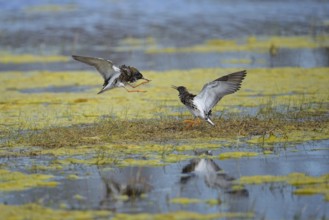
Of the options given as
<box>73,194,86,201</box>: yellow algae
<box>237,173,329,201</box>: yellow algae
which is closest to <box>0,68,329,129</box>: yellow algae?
<box>237,173,329,201</box>: yellow algae

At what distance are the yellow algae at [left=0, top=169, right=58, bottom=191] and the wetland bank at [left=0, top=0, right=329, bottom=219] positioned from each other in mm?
24

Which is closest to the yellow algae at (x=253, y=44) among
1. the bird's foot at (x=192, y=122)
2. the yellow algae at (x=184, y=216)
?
the bird's foot at (x=192, y=122)

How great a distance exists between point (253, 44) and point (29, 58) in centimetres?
693

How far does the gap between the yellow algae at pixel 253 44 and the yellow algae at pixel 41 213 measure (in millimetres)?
15557

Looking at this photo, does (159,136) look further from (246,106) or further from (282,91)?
(282,91)

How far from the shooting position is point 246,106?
14680mm

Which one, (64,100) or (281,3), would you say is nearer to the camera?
(64,100)

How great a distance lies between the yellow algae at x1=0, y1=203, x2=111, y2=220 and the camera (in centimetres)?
811

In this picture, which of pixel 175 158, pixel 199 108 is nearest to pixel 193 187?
pixel 175 158

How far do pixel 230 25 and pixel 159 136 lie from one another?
18.9m

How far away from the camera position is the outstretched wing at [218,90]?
12.0m

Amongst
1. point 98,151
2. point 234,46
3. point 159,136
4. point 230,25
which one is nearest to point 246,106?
point 159,136

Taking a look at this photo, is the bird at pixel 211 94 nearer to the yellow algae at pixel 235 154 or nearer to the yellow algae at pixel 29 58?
the yellow algae at pixel 235 154

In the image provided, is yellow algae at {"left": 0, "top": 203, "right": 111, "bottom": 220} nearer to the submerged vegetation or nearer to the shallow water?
the shallow water
